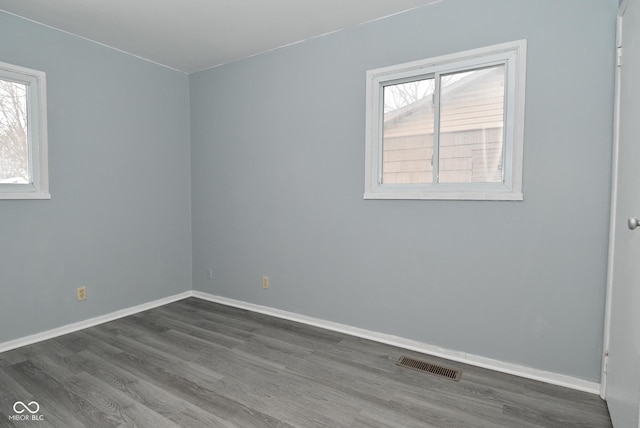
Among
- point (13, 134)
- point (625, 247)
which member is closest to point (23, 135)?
point (13, 134)

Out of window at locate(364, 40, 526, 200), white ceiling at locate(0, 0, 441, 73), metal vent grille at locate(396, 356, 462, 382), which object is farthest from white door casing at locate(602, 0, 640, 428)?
white ceiling at locate(0, 0, 441, 73)

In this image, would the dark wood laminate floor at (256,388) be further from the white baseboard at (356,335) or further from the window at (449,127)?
the window at (449,127)

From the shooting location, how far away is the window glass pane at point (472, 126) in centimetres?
242

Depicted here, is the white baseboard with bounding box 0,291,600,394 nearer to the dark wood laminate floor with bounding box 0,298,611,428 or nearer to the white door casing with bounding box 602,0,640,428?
the dark wood laminate floor with bounding box 0,298,611,428

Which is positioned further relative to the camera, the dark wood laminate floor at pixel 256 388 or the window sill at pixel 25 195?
the window sill at pixel 25 195

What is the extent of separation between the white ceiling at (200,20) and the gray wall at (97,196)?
9.5 inches

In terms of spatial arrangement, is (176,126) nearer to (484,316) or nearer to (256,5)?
(256,5)

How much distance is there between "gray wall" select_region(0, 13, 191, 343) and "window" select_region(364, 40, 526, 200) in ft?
7.60

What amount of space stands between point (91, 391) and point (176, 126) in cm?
276

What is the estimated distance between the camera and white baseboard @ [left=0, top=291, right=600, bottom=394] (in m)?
2.21

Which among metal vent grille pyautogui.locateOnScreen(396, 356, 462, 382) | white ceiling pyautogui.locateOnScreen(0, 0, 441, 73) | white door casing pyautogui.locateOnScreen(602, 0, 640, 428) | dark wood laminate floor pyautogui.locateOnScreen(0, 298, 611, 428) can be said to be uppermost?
white ceiling pyautogui.locateOnScreen(0, 0, 441, 73)

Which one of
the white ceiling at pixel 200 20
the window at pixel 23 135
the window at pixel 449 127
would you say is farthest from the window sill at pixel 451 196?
the window at pixel 23 135

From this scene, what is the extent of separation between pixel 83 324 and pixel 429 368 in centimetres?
298

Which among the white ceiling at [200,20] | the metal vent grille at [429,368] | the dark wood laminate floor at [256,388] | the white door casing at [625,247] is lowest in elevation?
the dark wood laminate floor at [256,388]
